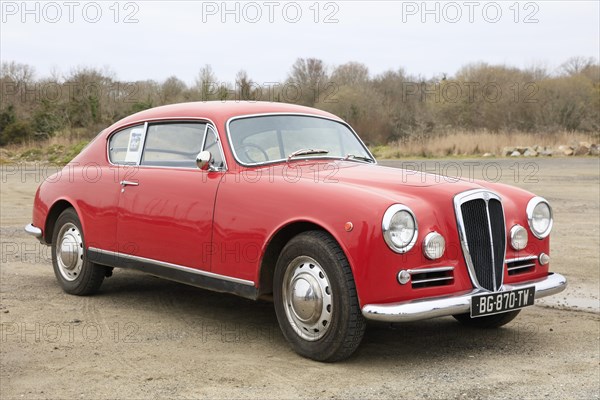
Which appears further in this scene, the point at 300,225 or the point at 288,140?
the point at 288,140

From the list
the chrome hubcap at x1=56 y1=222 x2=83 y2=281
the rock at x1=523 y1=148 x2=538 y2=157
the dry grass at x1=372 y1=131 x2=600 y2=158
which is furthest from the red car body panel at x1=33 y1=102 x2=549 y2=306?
the dry grass at x1=372 y1=131 x2=600 y2=158

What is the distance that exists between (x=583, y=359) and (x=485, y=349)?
0.67 m

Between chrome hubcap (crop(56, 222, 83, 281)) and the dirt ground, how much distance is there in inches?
9.5

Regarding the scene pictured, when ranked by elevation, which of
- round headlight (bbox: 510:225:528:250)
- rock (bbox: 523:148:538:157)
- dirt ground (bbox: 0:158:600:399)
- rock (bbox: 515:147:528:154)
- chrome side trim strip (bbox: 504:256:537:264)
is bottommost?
dirt ground (bbox: 0:158:600:399)

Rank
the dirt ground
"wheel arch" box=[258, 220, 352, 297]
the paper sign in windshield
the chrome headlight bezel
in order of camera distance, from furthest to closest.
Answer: the paper sign in windshield, the chrome headlight bezel, "wheel arch" box=[258, 220, 352, 297], the dirt ground

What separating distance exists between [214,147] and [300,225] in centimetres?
129

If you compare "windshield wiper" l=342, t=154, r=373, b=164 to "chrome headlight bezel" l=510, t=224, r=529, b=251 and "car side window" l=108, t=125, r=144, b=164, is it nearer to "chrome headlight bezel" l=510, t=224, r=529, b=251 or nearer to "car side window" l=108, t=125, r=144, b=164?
"chrome headlight bezel" l=510, t=224, r=529, b=251

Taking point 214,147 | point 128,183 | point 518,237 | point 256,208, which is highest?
point 214,147

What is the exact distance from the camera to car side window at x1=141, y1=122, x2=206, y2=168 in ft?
21.1

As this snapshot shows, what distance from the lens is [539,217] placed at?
581 cm

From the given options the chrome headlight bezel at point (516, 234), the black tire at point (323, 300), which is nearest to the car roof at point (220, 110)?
the black tire at point (323, 300)

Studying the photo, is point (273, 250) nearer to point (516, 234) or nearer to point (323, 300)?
point (323, 300)

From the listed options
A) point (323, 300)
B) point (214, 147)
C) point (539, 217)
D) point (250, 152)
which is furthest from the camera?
point (214, 147)

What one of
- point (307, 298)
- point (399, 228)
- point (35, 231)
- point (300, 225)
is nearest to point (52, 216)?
point (35, 231)
